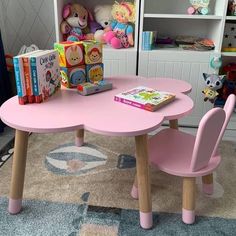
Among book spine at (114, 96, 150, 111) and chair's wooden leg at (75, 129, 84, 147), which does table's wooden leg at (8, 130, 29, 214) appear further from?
chair's wooden leg at (75, 129, 84, 147)

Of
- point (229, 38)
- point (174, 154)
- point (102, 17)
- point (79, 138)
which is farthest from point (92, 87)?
point (229, 38)

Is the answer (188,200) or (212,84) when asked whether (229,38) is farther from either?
(188,200)

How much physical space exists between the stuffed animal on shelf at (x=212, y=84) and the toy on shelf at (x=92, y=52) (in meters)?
0.84

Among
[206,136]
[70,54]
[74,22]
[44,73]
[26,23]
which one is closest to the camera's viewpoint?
[206,136]

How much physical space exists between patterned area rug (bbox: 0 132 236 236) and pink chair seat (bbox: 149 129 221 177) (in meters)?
0.25

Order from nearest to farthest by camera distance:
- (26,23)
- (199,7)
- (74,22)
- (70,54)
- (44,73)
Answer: (44,73), (70,54), (199,7), (74,22), (26,23)

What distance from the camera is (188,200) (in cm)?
120

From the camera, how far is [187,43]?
2.10 metres

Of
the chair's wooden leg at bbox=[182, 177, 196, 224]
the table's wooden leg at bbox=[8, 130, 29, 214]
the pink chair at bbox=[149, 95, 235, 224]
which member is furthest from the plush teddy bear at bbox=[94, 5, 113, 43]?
the chair's wooden leg at bbox=[182, 177, 196, 224]

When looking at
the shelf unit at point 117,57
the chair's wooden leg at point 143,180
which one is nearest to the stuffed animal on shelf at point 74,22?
the shelf unit at point 117,57

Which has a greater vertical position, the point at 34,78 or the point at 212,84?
the point at 34,78

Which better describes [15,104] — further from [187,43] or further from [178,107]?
[187,43]

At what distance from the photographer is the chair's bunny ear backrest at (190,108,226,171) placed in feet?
3.39

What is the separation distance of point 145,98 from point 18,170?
Result: 1.99ft
